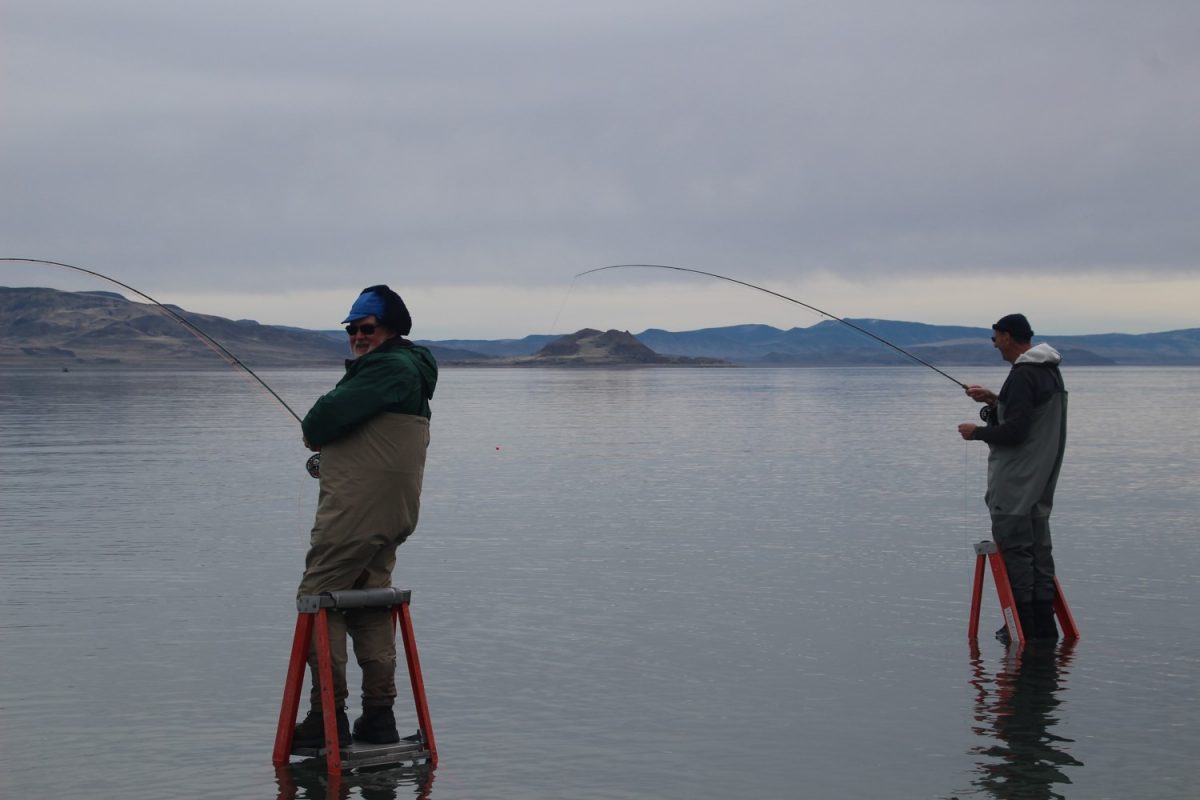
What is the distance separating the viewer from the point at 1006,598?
8078 mm

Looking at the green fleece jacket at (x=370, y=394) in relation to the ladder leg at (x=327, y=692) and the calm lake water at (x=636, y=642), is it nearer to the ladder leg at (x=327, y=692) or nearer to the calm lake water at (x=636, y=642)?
the ladder leg at (x=327, y=692)

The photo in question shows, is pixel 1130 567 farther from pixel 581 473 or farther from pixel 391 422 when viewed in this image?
pixel 581 473

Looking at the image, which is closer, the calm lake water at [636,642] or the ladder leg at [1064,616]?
the calm lake water at [636,642]

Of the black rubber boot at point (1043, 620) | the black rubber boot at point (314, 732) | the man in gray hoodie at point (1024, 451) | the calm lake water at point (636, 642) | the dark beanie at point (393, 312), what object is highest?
the dark beanie at point (393, 312)

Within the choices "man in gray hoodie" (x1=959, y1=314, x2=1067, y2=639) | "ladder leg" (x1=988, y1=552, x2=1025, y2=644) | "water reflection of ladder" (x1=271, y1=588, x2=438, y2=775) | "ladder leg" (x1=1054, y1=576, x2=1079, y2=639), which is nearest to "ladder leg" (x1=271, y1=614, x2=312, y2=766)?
"water reflection of ladder" (x1=271, y1=588, x2=438, y2=775)

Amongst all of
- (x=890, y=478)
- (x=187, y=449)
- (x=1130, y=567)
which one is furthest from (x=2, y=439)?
(x=1130, y=567)

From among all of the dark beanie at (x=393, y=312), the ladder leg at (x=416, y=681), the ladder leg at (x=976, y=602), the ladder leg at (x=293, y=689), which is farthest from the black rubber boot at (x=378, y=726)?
the ladder leg at (x=976, y=602)

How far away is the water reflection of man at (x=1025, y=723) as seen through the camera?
5820 millimetres

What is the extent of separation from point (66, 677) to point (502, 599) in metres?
3.06

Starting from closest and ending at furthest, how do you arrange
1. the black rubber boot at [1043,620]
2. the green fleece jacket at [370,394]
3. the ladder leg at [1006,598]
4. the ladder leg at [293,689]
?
the green fleece jacket at [370,394] < the ladder leg at [293,689] < the ladder leg at [1006,598] < the black rubber boot at [1043,620]

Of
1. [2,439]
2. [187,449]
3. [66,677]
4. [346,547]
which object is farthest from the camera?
[2,439]

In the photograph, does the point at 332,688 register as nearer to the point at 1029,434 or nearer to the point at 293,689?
the point at 293,689

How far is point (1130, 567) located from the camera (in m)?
11.0

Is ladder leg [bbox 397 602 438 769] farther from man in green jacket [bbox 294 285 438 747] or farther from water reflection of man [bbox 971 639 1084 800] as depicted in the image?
water reflection of man [bbox 971 639 1084 800]
